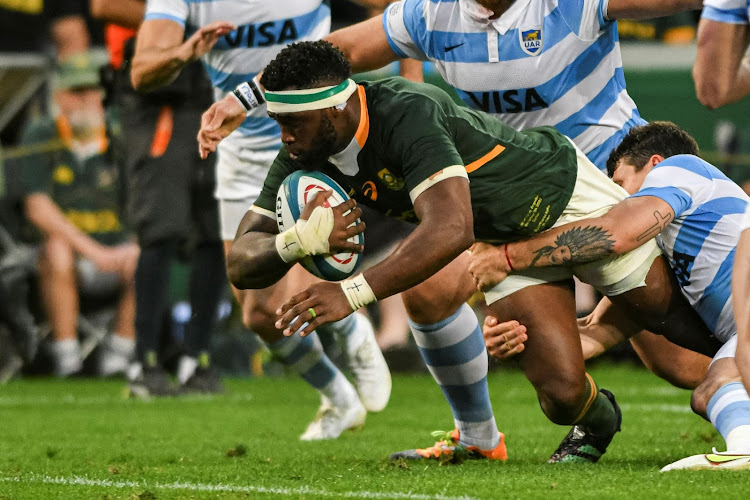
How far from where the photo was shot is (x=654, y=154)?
507 centimetres

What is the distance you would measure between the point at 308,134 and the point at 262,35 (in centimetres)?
243

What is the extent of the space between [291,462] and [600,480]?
1446 millimetres

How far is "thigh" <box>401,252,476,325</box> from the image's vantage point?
5.15 meters

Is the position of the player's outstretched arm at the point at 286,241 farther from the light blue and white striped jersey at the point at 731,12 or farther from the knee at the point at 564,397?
the light blue and white striped jersey at the point at 731,12

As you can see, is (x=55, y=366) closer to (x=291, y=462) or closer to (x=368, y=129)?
(x=291, y=462)

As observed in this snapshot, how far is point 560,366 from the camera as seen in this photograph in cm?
484

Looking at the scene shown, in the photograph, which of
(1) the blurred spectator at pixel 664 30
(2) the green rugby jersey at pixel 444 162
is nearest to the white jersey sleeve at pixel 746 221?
(2) the green rugby jersey at pixel 444 162

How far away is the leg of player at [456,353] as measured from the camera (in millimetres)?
5164

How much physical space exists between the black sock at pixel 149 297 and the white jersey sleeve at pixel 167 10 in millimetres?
2058

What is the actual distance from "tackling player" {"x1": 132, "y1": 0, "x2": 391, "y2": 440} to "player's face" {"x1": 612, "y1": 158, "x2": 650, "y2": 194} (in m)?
1.94

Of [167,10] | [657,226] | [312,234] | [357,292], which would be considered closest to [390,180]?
[312,234]

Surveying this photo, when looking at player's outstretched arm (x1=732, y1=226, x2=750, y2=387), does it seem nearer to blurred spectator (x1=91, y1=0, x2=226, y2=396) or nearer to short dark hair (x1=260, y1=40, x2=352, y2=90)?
short dark hair (x1=260, y1=40, x2=352, y2=90)

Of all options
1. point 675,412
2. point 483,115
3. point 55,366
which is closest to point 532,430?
point 675,412

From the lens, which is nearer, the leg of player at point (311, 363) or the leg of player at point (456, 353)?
the leg of player at point (456, 353)
